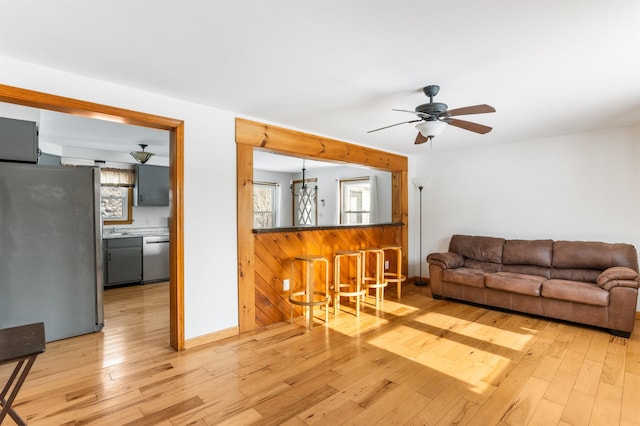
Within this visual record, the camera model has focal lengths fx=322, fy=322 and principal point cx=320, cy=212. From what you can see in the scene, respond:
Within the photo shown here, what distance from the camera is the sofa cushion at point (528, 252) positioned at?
4.29 m

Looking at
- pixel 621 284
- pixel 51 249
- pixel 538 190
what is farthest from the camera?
pixel 538 190

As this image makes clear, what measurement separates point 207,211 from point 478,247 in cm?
392

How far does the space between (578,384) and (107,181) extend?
701 centimetres

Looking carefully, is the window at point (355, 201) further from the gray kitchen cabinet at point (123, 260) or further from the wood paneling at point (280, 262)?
the gray kitchen cabinet at point (123, 260)

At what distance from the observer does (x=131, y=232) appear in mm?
6059

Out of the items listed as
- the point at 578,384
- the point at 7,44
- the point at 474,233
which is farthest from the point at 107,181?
the point at 578,384

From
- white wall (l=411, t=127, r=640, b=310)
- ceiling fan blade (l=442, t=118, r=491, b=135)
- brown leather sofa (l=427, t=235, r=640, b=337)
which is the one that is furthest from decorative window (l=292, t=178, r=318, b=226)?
ceiling fan blade (l=442, t=118, r=491, b=135)

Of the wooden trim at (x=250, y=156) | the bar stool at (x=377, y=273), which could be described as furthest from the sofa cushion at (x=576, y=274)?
the wooden trim at (x=250, y=156)

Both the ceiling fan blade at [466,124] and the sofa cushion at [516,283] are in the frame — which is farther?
the sofa cushion at [516,283]

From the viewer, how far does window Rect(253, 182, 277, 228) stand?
861 centimetres

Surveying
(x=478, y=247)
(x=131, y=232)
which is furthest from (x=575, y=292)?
(x=131, y=232)

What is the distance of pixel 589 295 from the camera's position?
3467 mm

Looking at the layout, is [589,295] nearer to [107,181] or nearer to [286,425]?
[286,425]

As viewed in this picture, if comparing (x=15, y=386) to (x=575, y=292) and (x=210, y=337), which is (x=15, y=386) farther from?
(x=575, y=292)
